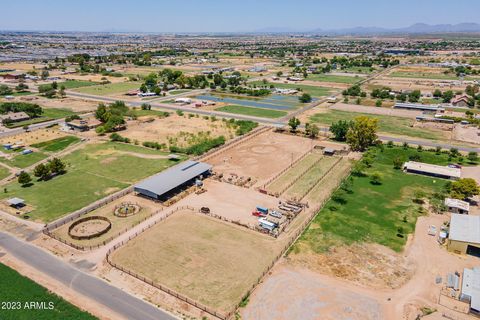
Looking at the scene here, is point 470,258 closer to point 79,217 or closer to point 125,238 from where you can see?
point 125,238

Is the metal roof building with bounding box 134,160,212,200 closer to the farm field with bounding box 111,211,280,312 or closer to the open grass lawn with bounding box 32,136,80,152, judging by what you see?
the farm field with bounding box 111,211,280,312

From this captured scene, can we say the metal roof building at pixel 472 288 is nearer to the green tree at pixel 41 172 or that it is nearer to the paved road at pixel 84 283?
the paved road at pixel 84 283

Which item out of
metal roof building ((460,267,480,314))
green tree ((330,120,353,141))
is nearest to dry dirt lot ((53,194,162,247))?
metal roof building ((460,267,480,314))

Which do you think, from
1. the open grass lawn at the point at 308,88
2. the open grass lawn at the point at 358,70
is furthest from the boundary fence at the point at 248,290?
the open grass lawn at the point at 358,70

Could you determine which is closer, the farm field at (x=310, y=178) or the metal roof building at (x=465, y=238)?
the metal roof building at (x=465, y=238)

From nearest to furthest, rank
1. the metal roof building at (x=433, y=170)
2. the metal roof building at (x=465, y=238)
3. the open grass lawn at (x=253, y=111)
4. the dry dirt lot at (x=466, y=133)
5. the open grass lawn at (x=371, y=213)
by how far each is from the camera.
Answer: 1. the metal roof building at (x=465, y=238)
2. the open grass lawn at (x=371, y=213)
3. the metal roof building at (x=433, y=170)
4. the dry dirt lot at (x=466, y=133)
5. the open grass lawn at (x=253, y=111)

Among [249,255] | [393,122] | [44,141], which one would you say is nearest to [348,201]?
[249,255]
